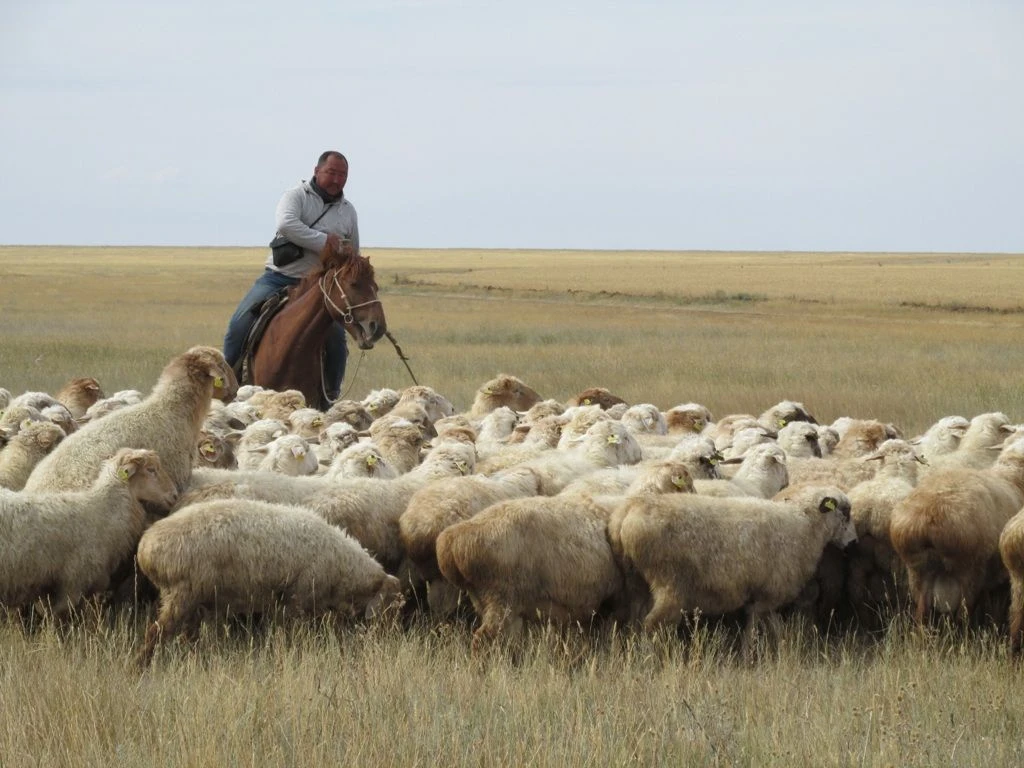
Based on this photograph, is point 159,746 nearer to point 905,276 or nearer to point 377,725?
point 377,725

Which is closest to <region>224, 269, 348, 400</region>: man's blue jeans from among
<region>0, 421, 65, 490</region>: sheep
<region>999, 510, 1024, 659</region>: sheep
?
<region>0, 421, 65, 490</region>: sheep

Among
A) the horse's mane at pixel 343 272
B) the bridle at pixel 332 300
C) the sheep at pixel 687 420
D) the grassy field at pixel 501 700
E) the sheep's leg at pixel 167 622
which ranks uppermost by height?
the horse's mane at pixel 343 272

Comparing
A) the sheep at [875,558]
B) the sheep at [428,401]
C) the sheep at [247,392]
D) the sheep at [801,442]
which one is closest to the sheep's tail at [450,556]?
the sheep at [875,558]

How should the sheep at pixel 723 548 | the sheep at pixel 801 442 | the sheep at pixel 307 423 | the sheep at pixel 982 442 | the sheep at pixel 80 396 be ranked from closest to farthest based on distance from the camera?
the sheep at pixel 723 548
the sheep at pixel 982 442
the sheep at pixel 801 442
the sheep at pixel 307 423
the sheep at pixel 80 396

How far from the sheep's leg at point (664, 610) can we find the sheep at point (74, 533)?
2.77 m

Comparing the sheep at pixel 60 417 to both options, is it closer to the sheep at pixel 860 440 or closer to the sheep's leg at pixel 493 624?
the sheep's leg at pixel 493 624

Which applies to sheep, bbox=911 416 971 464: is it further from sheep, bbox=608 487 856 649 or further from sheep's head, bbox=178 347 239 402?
sheep's head, bbox=178 347 239 402

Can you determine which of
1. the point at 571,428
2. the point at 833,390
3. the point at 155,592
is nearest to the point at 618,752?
the point at 155,592

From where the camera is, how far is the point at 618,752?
5590 millimetres

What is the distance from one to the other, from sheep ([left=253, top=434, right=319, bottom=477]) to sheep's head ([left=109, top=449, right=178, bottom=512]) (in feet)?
5.25

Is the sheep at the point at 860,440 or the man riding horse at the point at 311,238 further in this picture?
the man riding horse at the point at 311,238

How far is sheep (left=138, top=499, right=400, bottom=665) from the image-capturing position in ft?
22.9

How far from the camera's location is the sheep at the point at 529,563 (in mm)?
7227

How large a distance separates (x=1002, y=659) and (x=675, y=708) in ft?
7.12
